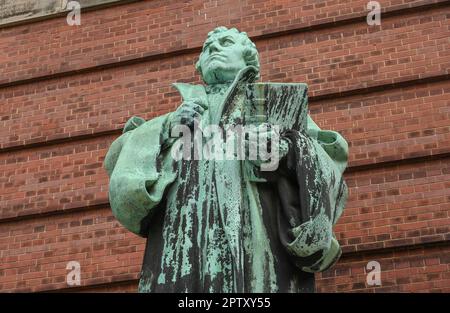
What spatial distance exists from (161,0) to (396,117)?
281cm

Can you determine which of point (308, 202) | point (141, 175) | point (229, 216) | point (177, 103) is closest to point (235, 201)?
point (229, 216)

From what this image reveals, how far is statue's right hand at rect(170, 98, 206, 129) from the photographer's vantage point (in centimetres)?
538

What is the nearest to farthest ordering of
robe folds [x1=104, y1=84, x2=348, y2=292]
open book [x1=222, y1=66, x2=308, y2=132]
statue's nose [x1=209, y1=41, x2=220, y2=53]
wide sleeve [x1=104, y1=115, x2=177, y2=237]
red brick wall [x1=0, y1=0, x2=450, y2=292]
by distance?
1. robe folds [x1=104, y1=84, x2=348, y2=292]
2. wide sleeve [x1=104, y1=115, x2=177, y2=237]
3. open book [x1=222, y1=66, x2=308, y2=132]
4. statue's nose [x1=209, y1=41, x2=220, y2=53]
5. red brick wall [x1=0, y1=0, x2=450, y2=292]

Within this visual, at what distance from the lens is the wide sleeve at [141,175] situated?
17.0 feet

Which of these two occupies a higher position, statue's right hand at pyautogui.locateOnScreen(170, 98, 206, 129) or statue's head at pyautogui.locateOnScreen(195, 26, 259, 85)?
statue's head at pyautogui.locateOnScreen(195, 26, 259, 85)

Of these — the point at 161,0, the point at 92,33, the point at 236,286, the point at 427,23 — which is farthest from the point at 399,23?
the point at 236,286

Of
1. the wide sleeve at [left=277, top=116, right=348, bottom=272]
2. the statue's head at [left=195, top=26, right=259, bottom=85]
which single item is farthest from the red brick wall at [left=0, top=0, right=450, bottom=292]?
the wide sleeve at [left=277, top=116, right=348, bottom=272]

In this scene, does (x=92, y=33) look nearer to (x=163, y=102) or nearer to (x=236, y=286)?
(x=163, y=102)

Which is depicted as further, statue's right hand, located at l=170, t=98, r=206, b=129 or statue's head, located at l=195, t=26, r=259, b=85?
statue's head, located at l=195, t=26, r=259, b=85

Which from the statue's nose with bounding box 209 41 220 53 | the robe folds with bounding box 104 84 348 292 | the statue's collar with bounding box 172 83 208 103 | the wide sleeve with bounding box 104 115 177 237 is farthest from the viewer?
the statue's nose with bounding box 209 41 220 53

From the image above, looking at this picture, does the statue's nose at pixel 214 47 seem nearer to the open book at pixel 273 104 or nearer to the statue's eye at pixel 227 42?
the statue's eye at pixel 227 42

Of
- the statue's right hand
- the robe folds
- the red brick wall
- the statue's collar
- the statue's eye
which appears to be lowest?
the robe folds

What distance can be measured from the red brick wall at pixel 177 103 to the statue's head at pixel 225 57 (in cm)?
340

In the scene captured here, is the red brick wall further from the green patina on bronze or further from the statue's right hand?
the statue's right hand
